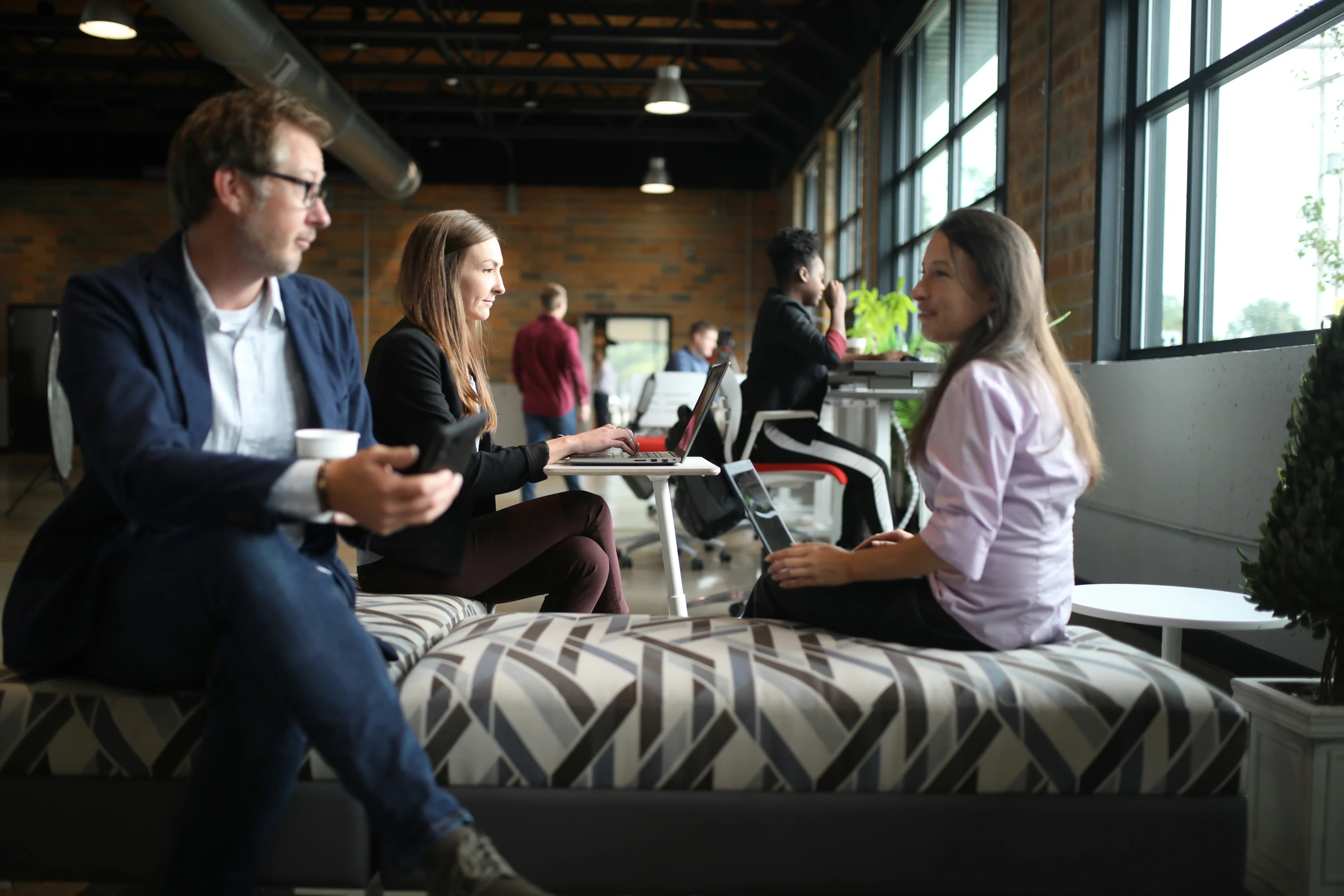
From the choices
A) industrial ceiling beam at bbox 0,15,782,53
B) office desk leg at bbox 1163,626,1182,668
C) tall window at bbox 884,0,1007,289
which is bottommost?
office desk leg at bbox 1163,626,1182,668

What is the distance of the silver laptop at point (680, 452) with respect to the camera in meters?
2.22

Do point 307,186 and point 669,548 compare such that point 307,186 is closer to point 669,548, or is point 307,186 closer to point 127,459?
point 127,459

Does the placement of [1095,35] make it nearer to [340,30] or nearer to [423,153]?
[340,30]

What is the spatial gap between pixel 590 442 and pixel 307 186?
95cm

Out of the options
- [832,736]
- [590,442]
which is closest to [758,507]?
[590,442]

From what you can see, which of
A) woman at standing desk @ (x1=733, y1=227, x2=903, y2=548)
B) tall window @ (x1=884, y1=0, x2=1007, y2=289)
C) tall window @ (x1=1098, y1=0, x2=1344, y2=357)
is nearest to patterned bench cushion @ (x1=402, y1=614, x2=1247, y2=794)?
tall window @ (x1=1098, y1=0, x2=1344, y2=357)

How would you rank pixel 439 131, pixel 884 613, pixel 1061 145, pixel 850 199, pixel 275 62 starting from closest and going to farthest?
pixel 884 613 → pixel 1061 145 → pixel 275 62 → pixel 850 199 → pixel 439 131

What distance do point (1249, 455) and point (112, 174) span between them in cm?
1197

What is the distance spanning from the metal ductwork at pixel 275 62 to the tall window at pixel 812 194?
13.2ft

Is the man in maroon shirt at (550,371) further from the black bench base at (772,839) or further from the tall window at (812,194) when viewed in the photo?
the black bench base at (772,839)

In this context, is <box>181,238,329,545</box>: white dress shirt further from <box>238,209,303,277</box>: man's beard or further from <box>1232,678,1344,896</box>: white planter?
<box>1232,678,1344,896</box>: white planter

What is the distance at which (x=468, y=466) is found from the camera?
1.97 meters

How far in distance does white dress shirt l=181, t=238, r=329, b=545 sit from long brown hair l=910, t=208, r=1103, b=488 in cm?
94

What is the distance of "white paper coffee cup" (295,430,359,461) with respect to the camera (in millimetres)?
1207
